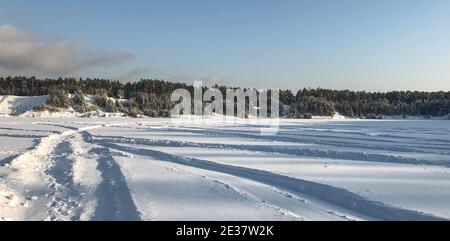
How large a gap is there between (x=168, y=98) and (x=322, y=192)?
273 ft

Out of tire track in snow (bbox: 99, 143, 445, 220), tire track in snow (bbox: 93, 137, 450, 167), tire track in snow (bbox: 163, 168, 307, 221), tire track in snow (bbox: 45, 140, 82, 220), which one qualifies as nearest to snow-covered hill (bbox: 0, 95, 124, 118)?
tire track in snow (bbox: 93, 137, 450, 167)

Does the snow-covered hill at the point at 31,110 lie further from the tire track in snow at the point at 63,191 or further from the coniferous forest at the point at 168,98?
the tire track in snow at the point at 63,191

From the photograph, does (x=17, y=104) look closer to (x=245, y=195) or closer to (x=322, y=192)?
(x=245, y=195)

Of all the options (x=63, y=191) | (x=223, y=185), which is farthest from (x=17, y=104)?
(x=223, y=185)

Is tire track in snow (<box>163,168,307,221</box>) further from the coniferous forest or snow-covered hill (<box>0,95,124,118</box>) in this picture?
the coniferous forest

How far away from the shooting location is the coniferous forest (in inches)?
3221

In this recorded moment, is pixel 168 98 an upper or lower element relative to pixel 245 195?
upper

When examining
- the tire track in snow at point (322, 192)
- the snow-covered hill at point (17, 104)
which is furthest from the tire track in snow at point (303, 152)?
the snow-covered hill at point (17, 104)

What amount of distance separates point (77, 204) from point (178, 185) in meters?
2.39

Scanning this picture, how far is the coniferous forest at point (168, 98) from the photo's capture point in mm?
81812

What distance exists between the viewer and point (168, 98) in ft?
301
